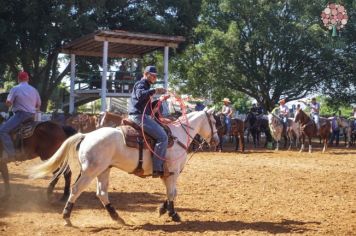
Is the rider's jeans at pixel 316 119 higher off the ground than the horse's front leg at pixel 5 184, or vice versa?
the rider's jeans at pixel 316 119

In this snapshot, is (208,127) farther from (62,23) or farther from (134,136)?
(62,23)

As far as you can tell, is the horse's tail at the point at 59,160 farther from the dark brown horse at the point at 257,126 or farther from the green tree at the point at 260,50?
the green tree at the point at 260,50

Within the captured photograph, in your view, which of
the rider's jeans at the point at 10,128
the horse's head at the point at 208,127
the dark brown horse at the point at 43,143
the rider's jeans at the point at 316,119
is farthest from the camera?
the rider's jeans at the point at 316,119

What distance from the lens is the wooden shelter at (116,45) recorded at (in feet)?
70.3

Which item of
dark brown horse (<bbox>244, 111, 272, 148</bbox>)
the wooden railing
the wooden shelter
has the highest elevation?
the wooden shelter

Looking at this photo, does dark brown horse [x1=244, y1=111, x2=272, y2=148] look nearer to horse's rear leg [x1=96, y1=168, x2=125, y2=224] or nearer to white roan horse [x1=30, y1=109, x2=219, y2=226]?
white roan horse [x1=30, y1=109, x2=219, y2=226]

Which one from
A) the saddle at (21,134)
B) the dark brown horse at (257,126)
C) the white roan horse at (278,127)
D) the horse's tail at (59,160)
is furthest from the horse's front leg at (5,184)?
the dark brown horse at (257,126)

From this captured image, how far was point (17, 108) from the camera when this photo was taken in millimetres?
9289

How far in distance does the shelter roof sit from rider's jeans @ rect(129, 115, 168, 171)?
13.8 m

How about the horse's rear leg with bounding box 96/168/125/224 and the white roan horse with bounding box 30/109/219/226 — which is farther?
the horse's rear leg with bounding box 96/168/125/224

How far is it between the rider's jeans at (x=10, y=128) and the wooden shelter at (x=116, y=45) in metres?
12.0

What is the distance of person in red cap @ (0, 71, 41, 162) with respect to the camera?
30.3 ft

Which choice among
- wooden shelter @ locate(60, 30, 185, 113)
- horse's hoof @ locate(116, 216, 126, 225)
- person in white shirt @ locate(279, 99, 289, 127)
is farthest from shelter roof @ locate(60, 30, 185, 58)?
horse's hoof @ locate(116, 216, 126, 225)

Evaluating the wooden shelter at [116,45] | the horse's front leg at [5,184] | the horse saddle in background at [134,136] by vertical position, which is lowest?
the horse's front leg at [5,184]
